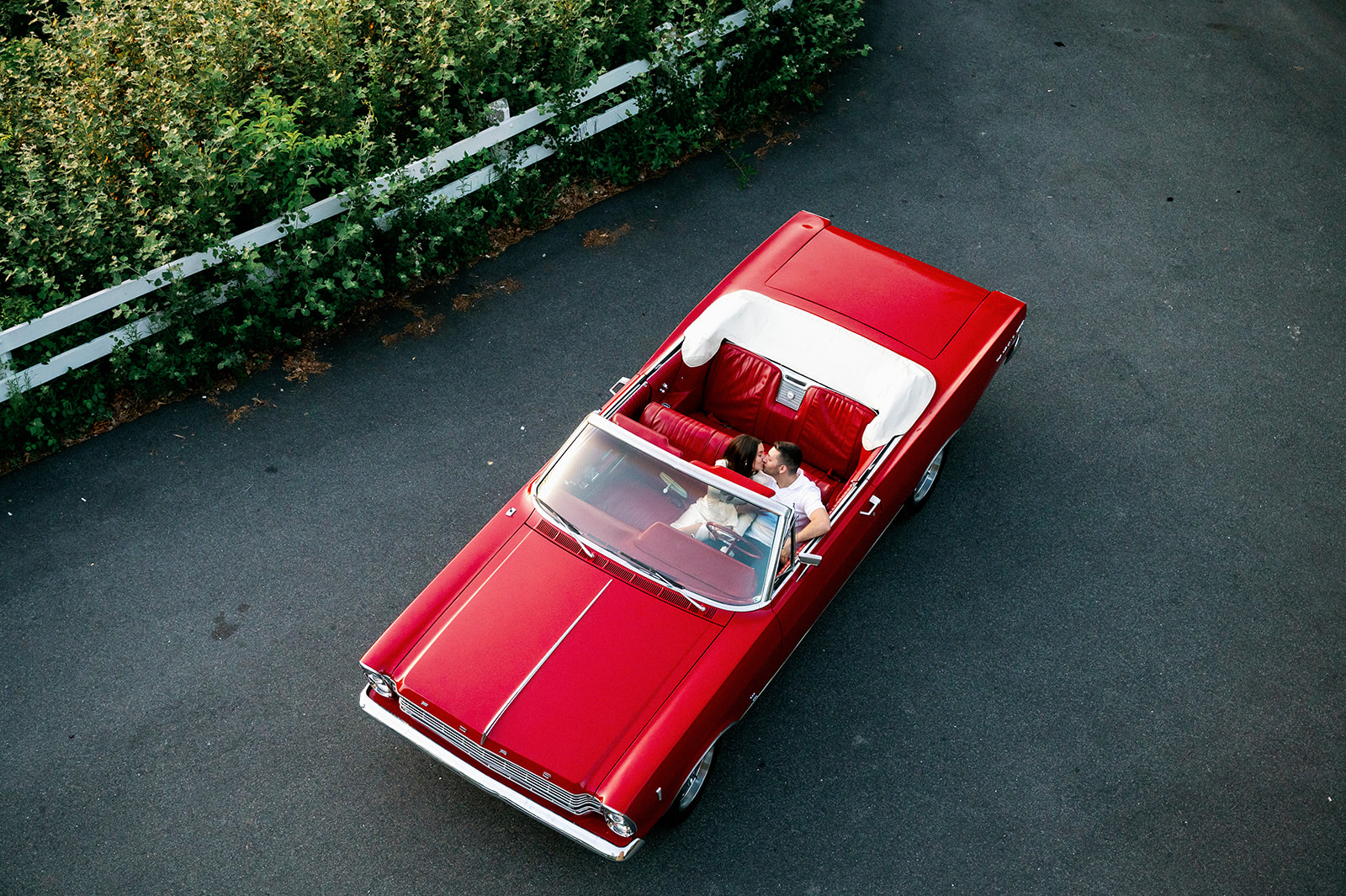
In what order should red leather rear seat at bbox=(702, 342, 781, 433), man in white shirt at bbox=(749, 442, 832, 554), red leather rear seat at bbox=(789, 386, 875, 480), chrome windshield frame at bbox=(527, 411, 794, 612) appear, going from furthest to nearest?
red leather rear seat at bbox=(702, 342, 781, 433) < red leather rear seat at bbox=(789, 386, 875, 480) < man in white shirt at bbox=(749, 442, 832, 554) < chrome windshield frame at bbox=(527, 411, 794, 612)

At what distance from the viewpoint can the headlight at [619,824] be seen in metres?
4.42

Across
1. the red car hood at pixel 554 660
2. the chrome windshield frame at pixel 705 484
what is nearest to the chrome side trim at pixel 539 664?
the red car hood at pixel 554 660

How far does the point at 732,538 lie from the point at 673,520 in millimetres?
326

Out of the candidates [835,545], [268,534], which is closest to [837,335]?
[835,545]

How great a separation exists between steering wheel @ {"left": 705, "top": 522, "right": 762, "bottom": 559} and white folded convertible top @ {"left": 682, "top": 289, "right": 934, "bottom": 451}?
1115 mm

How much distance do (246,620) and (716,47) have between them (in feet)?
21.3

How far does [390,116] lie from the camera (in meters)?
7.67

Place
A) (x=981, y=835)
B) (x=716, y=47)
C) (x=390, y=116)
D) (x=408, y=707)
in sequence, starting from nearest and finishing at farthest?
(x=408, y=707) → (x=981, y=835) → (x=390, y=116) → (x=716, y=47)

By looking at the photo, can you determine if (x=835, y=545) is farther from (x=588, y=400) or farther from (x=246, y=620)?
(x=246, y=620)

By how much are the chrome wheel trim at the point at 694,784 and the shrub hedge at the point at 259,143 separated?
4293mm

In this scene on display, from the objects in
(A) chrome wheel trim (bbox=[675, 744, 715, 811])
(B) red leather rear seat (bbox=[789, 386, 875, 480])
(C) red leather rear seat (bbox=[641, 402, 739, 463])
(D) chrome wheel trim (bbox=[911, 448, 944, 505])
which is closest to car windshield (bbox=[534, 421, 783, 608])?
(C) red leather rear seat (bbox=[641, 402, 739, 463])

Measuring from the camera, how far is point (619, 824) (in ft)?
14.6

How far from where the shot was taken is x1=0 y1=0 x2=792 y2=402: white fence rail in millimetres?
6281

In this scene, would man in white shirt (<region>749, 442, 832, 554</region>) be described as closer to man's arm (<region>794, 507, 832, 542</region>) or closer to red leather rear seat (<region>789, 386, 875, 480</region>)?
man's arm (<region>794, 507, 832, 542</region>)
